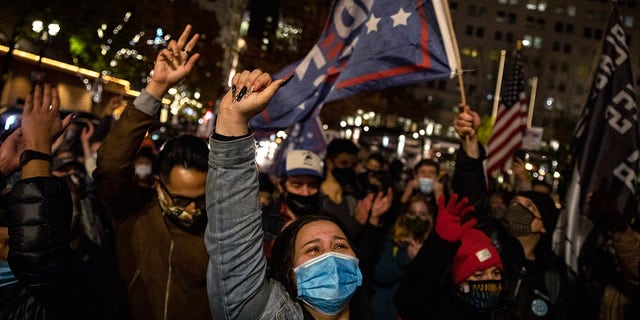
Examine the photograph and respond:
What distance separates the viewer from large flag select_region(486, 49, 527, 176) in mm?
10797

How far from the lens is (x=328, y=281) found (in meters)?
2.11

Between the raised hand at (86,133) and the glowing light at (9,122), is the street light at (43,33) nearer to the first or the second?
the glowing light at (9,122)

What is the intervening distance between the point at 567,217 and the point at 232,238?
168 inches

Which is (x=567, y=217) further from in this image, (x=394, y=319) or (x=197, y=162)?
(x=197, y=162)

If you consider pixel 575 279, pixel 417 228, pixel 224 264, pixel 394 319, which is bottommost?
pixel 394 319

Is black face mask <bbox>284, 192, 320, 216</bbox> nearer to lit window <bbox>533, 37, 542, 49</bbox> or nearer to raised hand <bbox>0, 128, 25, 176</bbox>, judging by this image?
raised hand <bbox>0, 128, 25, 176</bbox>

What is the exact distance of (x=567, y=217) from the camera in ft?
16.7

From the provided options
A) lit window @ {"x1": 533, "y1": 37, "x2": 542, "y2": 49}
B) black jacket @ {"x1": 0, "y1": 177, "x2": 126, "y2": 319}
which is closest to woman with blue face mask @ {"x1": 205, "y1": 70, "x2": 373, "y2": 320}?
black jacket @ {"x1": 0, "y1": 177, "x2": 126, "y2": 319}

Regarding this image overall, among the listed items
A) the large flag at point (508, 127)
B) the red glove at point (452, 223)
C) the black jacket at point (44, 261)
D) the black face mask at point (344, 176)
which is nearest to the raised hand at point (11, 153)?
the black jacket at point (44, 261)

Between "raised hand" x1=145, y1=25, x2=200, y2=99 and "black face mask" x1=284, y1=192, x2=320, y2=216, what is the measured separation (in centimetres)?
192

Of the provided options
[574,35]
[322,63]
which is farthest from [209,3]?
[322,63]

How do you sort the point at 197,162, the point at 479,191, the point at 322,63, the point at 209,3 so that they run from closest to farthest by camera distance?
the point at 197,162
the point at 479,191
the point at 322,63
the point at 209,3

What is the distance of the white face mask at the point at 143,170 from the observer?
19.6ft

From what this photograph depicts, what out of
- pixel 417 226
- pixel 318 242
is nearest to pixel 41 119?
pixel 318 242
